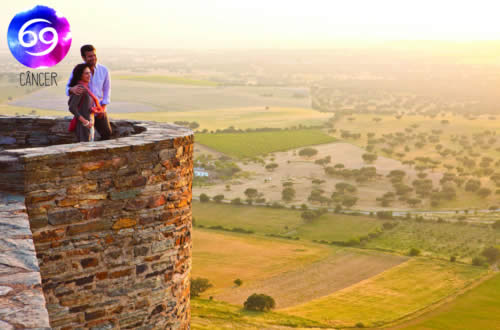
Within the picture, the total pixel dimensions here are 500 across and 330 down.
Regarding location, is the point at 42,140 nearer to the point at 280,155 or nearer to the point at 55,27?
the point at 55,27

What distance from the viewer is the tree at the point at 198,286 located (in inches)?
1173

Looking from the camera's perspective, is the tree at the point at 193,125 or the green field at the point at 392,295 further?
the tree at the point at 193,125

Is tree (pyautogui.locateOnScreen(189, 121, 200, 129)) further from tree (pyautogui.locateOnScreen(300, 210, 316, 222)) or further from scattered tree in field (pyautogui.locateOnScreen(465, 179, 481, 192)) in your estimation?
tree (pyautogui.locateOnScreen(300, 210, 316, 222))

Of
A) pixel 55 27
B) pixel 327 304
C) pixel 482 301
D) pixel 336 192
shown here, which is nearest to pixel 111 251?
pixel 55 27

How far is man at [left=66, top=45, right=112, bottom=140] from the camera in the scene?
7559 mm

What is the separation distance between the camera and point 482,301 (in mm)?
31375

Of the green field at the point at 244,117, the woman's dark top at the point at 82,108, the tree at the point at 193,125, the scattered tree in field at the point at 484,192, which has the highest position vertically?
the woman's dark top at the point at 82,108

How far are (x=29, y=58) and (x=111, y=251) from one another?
5395 millimetres

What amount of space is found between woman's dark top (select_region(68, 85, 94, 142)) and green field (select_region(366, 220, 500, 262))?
34.1 m

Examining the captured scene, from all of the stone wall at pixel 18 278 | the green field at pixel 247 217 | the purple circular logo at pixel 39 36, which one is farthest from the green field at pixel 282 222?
the stone wall at pixel 18 278

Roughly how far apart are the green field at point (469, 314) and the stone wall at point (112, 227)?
25244 mm

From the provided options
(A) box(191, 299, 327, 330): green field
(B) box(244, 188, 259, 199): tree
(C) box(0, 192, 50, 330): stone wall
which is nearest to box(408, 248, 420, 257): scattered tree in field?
(A) box(191, 299, 327, 330): green field

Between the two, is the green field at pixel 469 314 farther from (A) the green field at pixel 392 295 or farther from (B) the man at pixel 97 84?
(B) the man at pixel 97 84

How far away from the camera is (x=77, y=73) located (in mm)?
7539
